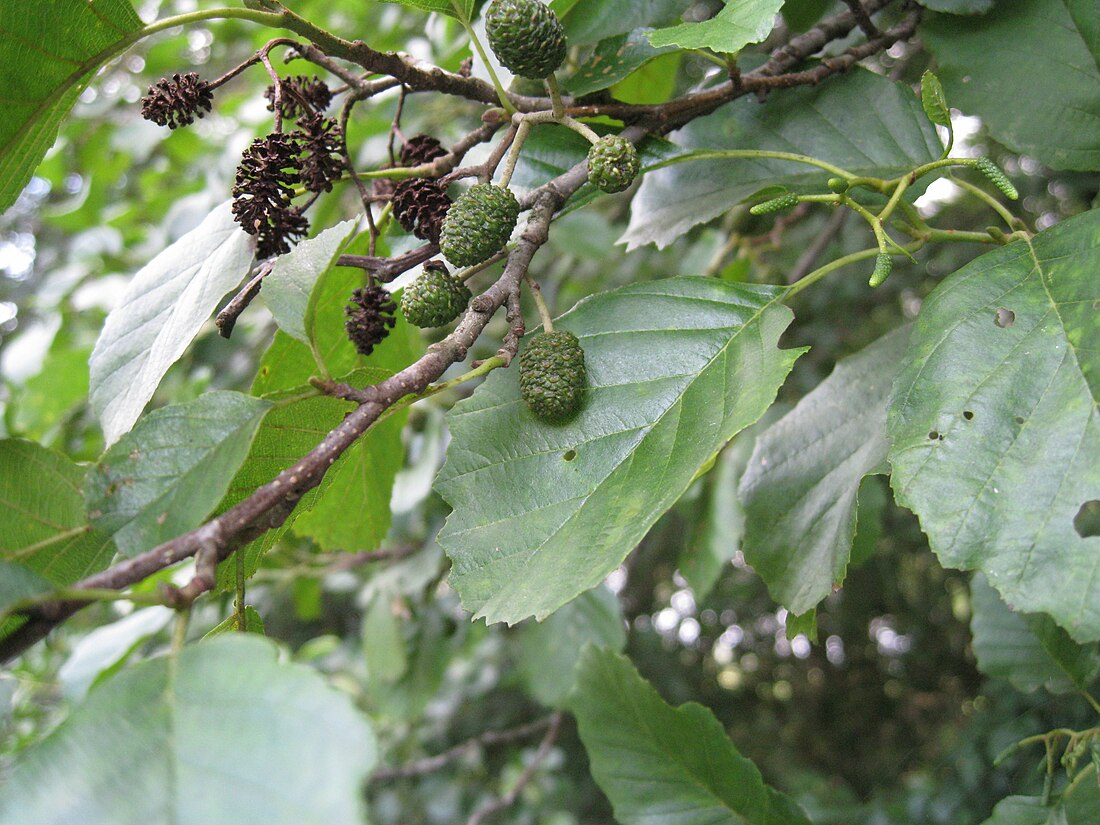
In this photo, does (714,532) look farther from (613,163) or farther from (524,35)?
(524,35)

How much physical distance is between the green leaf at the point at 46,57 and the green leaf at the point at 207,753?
2.69ft

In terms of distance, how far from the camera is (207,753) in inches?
23.7

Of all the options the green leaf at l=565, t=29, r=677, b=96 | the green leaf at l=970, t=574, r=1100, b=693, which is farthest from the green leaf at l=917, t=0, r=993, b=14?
the green leaf at l=970, t=574, r=1100, b=693

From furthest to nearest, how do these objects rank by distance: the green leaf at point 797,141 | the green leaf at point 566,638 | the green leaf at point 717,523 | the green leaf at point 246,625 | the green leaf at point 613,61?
the green leaf at point 566,638, the green leaf at point 717,523, the green leaf at point 797,141, the green leaf at point 613,61, the green leaf at point 246,625

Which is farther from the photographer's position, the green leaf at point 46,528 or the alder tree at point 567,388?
the green leaf at point 46,528

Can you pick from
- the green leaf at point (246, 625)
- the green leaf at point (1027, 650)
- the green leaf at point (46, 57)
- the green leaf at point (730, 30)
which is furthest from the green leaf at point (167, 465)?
the green leaf at point (1027, 650)

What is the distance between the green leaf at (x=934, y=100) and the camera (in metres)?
1.10

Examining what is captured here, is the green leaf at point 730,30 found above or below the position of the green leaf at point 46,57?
below

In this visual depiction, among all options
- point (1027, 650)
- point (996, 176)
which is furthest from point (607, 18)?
point (1027, 650)

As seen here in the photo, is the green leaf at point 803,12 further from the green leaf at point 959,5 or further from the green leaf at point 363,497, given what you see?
the green leaf at point 363,497

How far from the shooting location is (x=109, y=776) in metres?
0.60

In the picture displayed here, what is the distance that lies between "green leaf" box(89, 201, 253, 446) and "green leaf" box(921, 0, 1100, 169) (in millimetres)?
1199

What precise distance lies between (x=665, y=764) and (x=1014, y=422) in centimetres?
78

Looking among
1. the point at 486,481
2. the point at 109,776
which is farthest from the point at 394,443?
the point at 109,776
